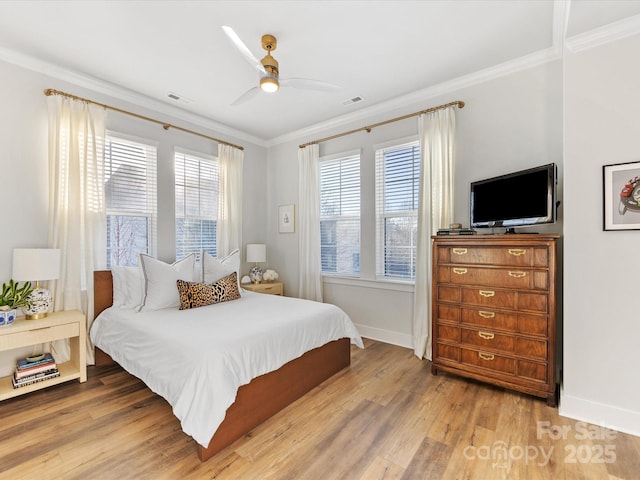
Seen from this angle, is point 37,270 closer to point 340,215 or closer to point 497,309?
point 340,215

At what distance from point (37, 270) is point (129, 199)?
1.18 m

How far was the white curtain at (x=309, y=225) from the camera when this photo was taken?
4285 millimetres

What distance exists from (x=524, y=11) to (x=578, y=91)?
2.26ft

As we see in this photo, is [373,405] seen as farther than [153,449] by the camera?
Yes

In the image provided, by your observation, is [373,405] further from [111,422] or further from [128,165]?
[128,165]

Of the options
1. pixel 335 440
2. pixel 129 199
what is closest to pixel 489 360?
pixel 335 440

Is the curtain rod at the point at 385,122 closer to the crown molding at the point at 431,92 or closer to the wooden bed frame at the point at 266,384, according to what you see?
the crown molding at the point at 431,92

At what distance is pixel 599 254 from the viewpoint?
2.11 meters

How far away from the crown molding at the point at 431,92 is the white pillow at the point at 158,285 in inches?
105

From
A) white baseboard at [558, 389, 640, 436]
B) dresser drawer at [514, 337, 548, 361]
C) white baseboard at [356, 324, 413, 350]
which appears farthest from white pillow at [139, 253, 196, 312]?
white baseboard at [558, 389, 640, 436]

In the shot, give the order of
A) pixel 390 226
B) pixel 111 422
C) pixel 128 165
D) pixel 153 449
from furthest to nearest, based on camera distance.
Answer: pixel 390 226 → pixel 128 165 → pixel 111 422 → pixel 153 449

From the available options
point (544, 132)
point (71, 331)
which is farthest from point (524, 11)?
point (71, 331)

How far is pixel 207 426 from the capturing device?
5.59 ft

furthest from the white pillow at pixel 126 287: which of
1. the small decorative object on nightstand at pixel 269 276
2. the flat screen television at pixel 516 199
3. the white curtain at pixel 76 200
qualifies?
the flat screen television at pixel 516 199
